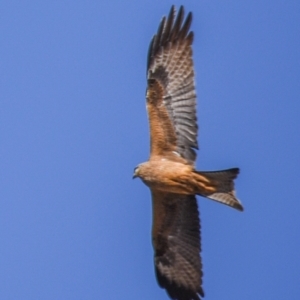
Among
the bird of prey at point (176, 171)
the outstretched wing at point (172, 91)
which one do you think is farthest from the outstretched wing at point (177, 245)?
the outstretched wing at point (172, 91)

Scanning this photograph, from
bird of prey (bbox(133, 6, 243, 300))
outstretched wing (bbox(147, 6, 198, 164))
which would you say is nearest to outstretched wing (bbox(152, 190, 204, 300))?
bird of prey (bbox(133, 6, 243, 300))

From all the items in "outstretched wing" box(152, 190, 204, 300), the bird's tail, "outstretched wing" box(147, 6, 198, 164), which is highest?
"outstretched wing" box(147, 6, 198, 164)

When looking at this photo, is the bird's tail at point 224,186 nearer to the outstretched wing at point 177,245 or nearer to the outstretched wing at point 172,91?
the outstretched wing at point 172,91

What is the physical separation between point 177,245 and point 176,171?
137cm

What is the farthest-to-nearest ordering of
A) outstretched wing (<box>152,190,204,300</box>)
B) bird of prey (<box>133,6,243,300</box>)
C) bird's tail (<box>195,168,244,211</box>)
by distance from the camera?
outstretched wing (<box>152,190,204,300</box>) < bird of prey (<box>133,6,243,300</box>) < bird's tail (<box>195,168,244,211</box>)

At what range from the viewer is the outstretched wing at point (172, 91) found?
930cm

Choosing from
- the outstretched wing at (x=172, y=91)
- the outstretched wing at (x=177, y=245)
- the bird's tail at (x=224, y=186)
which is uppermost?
the outstretched wing at (x=172, y=91)

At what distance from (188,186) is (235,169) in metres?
0.63

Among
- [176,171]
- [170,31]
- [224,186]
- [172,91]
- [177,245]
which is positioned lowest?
[177,245]

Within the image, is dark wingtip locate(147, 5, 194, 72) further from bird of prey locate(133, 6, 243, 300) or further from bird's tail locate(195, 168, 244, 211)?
bird's tail locate(195, 168, 244, 211)

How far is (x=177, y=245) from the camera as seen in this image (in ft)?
32.4

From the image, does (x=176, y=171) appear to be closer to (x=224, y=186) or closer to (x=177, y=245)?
(x=224, y=186)

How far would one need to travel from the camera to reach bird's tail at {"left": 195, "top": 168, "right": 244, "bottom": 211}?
873cm

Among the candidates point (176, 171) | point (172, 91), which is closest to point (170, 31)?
point (172, 91)
